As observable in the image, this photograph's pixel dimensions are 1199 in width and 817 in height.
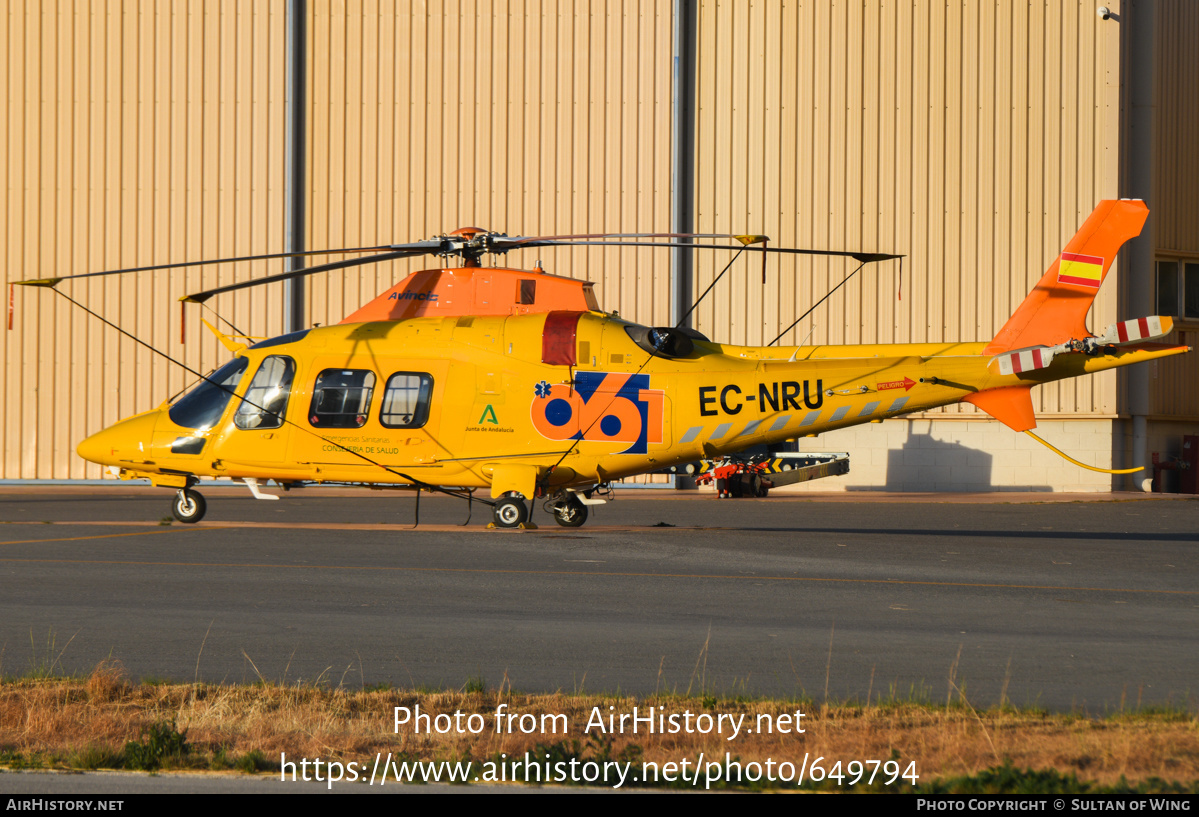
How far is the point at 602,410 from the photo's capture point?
651 inches

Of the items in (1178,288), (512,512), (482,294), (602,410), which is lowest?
(512,512)

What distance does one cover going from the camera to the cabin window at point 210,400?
17.8 metres

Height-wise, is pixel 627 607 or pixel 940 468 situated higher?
pixel 940 468

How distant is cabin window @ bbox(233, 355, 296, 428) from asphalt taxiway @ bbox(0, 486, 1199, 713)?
63.4 inches

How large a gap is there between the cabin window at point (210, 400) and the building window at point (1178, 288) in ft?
81.5

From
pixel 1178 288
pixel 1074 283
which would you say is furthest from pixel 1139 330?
pixel 1178 288

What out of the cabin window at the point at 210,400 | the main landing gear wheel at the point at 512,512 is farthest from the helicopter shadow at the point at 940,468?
the cabin window at the point at 210,400

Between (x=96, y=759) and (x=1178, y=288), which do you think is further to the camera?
(x=1178, y=288)

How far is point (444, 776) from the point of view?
17.4 feet

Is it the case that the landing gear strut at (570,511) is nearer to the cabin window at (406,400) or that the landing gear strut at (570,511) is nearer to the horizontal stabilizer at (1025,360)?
the cabin window at (406,400)

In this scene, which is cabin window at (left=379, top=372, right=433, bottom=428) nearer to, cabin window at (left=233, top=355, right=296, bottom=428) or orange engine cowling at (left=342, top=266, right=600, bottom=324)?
orange engine cowling at (left=342, top=266, right=600, bottom=324)

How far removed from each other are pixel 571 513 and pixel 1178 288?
2218 centimetres

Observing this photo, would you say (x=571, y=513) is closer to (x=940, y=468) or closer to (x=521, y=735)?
(x=521, y=735)
